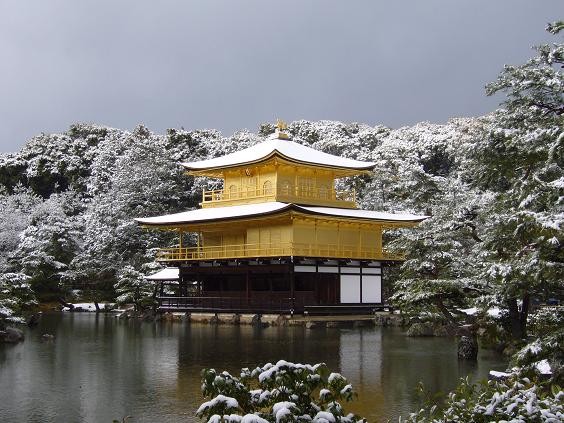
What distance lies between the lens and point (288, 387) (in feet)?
16.6

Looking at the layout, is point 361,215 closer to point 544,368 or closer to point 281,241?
point 281,241

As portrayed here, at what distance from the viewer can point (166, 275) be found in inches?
1602

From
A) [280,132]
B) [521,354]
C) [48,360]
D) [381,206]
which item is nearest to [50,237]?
[280,132]

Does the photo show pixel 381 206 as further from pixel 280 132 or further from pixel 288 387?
pixel 288 387

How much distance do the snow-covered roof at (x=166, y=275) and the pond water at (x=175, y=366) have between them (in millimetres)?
10994

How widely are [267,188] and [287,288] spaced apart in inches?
249

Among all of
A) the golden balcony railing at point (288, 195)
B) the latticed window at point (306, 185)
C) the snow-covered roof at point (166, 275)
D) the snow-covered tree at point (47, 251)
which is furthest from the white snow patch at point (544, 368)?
the snow-covered tree at point (47, 251)

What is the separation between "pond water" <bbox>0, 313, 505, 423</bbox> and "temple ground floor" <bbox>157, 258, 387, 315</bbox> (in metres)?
4.93

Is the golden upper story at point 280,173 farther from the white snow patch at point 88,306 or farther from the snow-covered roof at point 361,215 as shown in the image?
the white snow patch at point 88,306

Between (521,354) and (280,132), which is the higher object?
(280,132)

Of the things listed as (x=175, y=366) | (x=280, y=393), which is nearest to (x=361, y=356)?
(x=175, y=366)

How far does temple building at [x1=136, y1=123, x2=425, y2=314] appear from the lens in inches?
1342

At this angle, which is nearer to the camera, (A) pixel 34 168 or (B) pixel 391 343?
(B) pixel 391 343

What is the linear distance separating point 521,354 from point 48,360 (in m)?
13.4
